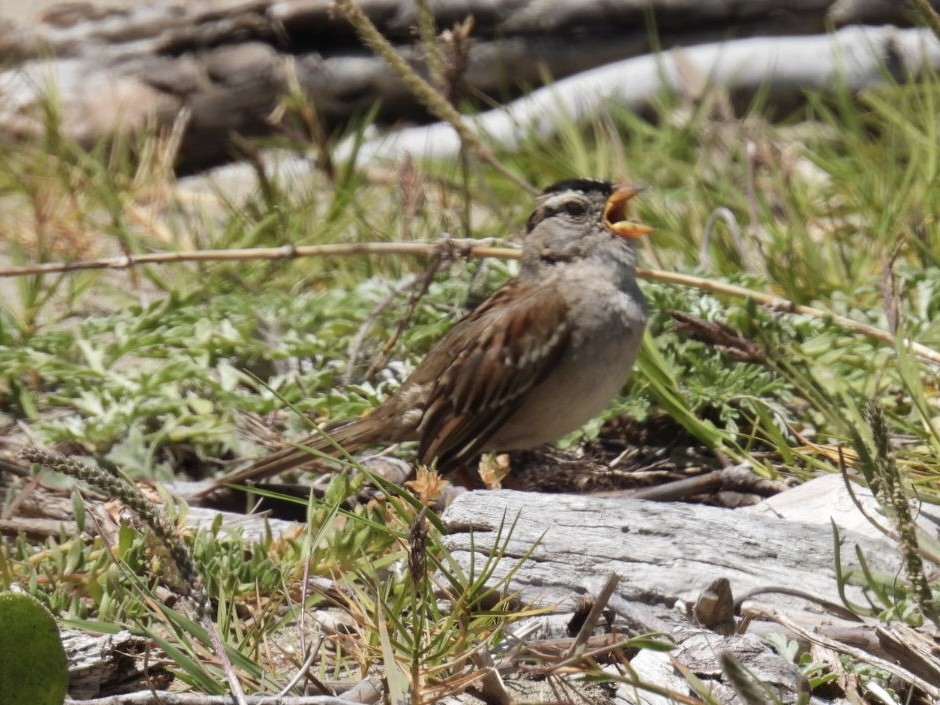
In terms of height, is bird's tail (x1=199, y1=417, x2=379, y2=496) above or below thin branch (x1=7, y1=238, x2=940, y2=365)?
below

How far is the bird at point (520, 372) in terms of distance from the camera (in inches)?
147

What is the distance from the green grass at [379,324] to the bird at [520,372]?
0.51ft

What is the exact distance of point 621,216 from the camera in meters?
4.22

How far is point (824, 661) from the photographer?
8.20 ft

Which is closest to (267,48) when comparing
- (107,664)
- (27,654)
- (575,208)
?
(575,208)

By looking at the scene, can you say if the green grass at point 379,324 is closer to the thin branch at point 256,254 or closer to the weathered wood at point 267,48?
the thin branch at point 256,254

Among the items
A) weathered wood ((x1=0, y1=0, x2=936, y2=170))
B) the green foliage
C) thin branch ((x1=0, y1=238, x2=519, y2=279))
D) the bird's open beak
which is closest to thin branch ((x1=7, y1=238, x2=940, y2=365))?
thin branch ((x1=0, y1=238, x2=519, y2=279))

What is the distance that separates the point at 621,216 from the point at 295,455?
1.28 meters

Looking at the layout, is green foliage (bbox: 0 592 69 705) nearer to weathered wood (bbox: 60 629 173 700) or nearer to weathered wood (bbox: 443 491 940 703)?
weathered wood (bbox: 60 629 173 700)

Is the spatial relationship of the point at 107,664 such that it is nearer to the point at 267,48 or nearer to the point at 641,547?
the point at 641,547

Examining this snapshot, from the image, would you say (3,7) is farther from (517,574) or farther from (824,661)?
(824,661)

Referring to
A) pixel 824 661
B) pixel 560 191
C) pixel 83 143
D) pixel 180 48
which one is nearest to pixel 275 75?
pixel 180 48

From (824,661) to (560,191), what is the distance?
2.01m

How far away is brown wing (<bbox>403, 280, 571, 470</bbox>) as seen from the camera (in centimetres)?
385
